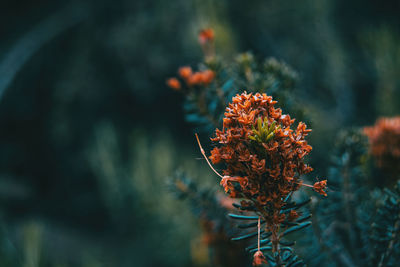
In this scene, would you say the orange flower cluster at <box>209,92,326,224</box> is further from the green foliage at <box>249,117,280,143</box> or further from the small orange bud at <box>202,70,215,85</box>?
the small orange bud at <box>202,70,215,85</box>

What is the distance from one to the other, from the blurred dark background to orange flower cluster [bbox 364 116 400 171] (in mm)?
888

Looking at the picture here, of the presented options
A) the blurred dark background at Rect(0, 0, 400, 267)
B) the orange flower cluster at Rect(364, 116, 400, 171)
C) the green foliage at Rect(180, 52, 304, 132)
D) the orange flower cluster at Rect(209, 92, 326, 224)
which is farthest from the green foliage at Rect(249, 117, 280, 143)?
the blurred dark background at Rect(0, 0, 400, 267)

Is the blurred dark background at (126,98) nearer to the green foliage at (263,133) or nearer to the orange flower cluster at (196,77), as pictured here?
the orange flower cluster at (196,77)

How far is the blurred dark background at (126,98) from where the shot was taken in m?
1.70

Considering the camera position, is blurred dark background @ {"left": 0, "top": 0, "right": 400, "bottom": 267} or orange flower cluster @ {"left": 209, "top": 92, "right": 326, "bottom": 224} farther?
blurred dark background @ {"left": 0, "top": 0, "right": 400, "bottom": 267}

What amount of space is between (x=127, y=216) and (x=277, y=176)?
5.53 feet

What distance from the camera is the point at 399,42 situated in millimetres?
1312

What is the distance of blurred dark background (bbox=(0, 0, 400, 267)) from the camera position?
1.70 metres

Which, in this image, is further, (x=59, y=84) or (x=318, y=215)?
(x=59, y=84)

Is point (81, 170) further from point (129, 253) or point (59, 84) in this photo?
point (129, 253)

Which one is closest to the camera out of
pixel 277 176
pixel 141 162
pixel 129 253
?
pixel 277 176

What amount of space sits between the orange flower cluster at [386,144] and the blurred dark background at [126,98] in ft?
2.91

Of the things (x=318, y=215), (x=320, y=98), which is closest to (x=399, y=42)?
(x=320, y=98)

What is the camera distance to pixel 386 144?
0.72 meters
